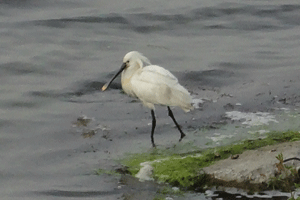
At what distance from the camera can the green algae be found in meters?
6.08

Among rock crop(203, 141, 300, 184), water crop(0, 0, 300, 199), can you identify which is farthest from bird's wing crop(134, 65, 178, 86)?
rock crop(203, 141, 300, 184)

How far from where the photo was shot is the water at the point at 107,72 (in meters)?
7.38

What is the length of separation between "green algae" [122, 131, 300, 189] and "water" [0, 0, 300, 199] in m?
0.27

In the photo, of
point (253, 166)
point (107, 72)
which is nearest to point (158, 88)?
point (253, 166)

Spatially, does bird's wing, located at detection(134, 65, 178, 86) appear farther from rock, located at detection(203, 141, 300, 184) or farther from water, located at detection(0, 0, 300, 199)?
rock, located at detection(203, 141, 300, 184)

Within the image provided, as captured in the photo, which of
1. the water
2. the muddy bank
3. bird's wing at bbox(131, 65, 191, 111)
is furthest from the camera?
bird's wing at bbox(131, 65, 191, 111)

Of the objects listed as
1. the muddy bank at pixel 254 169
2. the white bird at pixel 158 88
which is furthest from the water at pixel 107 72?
the muddy bank at pixel 254 169

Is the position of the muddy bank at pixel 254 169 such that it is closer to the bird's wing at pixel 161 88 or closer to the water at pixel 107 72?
the water at pixel 107 72

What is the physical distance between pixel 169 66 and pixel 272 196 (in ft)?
20.8

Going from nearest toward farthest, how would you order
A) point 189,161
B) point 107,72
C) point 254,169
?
point 254,169 < point 189,161 < point 107,72

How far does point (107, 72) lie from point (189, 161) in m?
5.15

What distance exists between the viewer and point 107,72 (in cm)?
1134

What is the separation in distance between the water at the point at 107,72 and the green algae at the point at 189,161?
0.88 ft

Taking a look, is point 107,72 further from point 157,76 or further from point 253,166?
point 253,166
